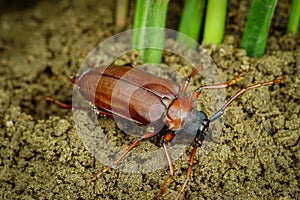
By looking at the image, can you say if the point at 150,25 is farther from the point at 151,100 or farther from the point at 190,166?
the point at 190,166

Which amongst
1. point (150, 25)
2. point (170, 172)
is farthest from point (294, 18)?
point (170, 172)

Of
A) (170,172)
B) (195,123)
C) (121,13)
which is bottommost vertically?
(170,172)

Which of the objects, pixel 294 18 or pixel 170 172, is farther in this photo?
pixel 294 18

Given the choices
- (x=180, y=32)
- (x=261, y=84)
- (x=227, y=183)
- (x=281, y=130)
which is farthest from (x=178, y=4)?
(x=227, y=183)

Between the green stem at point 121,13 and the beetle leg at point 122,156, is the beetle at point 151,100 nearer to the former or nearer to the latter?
the beetle leg at point 122,156

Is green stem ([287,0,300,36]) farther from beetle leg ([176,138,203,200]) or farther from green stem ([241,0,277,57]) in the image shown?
beetle leg ([176,138,203,200])

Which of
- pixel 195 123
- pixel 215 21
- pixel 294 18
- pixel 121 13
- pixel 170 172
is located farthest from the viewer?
pixel 121 13

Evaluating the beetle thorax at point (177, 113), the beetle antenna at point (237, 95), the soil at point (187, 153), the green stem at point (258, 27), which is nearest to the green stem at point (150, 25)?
the soil at point (187, 153)

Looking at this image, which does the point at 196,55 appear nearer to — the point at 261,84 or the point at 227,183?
the point at 261,84
